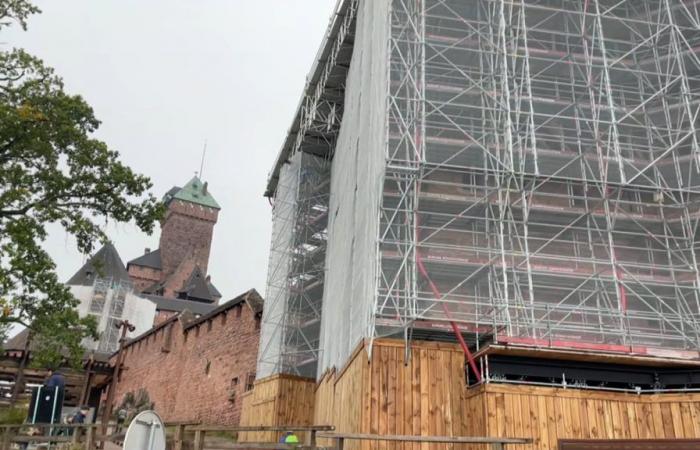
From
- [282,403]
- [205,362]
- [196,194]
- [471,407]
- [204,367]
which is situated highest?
[196,194]

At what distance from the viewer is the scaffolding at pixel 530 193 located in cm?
1084

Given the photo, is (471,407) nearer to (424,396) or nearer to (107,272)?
(424,396)

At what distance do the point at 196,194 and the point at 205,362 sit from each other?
2251 inches

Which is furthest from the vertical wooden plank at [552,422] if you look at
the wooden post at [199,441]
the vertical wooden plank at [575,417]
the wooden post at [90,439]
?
the wooden post at [90,439]

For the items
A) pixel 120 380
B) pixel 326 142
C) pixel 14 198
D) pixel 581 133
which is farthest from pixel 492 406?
pixel 120 380

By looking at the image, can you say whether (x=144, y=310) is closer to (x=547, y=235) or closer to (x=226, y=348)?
(x=226, y=348)

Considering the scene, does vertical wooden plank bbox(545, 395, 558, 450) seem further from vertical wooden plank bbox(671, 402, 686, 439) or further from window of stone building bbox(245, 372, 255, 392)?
window of stone building bbox(245, 372, 255, 392)

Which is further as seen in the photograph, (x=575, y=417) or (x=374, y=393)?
(x=374, y=393)

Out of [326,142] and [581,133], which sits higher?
[326,142]

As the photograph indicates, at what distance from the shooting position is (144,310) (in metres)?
54.6

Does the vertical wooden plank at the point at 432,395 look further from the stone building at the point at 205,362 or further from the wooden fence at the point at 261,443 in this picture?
the stone building at the point at 205,362

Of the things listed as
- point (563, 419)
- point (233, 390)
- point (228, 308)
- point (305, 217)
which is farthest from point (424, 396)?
point (228, 308)

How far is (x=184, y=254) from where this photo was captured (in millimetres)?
73812

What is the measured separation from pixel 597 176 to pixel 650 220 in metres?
1.25
